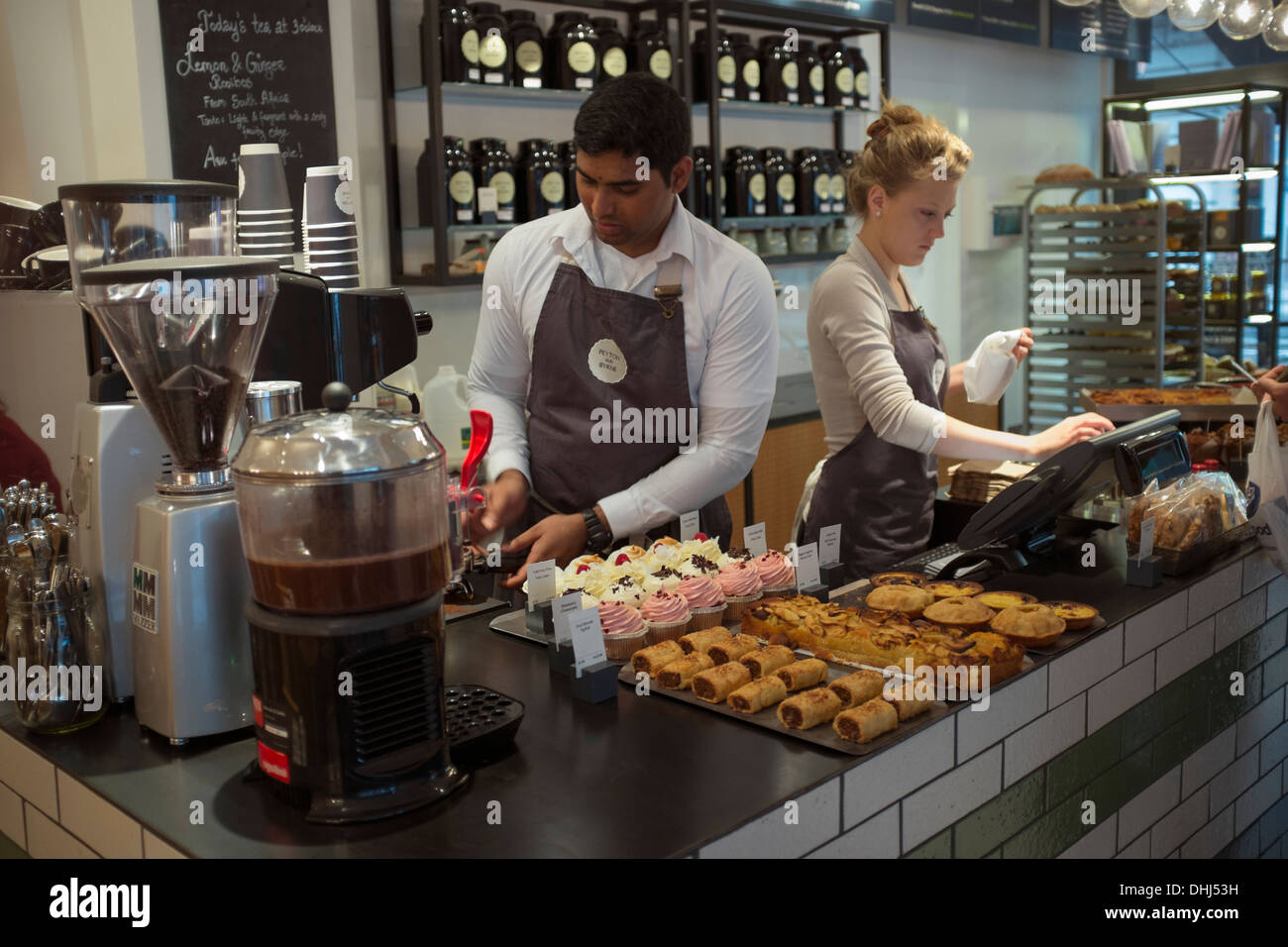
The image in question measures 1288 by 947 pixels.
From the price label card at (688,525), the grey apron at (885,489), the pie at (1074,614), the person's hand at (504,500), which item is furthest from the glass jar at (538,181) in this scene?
the pie at (1074,614)

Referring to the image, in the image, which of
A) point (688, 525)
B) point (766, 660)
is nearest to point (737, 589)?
point (688, 525)

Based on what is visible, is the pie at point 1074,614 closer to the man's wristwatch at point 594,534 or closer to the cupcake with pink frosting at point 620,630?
the cupcake with pink frosting at point 620,630

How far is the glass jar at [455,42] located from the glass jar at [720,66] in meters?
1.22

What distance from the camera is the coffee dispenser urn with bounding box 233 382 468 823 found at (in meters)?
1.24

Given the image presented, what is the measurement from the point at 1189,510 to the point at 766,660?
1.06m

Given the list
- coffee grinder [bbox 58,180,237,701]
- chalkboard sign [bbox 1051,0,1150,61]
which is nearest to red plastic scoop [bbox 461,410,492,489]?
coffee grinder [bbox 58,180,237,701]

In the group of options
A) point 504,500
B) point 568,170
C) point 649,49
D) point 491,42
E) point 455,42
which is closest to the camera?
point 504,500

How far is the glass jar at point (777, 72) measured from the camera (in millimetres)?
5266

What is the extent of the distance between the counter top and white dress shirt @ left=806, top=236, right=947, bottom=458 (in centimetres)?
117

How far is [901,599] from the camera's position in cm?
194

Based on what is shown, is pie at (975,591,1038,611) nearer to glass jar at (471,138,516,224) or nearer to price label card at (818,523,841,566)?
price label card at (818,523,841,566)

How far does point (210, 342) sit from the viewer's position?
1.43 metres

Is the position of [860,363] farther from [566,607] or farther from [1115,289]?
[1115,289]
